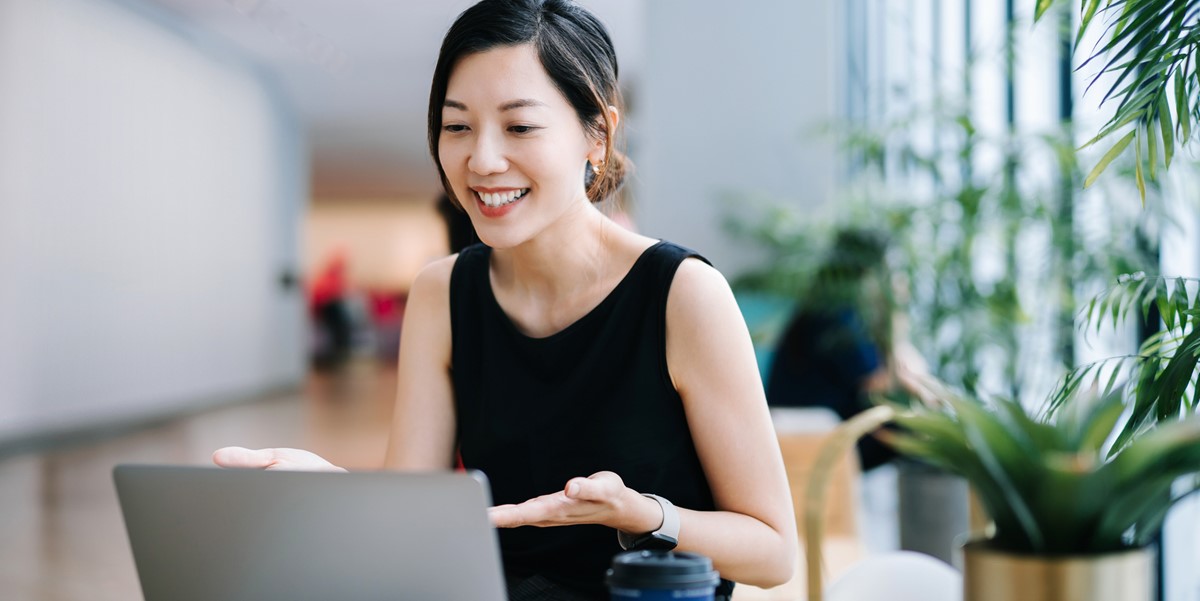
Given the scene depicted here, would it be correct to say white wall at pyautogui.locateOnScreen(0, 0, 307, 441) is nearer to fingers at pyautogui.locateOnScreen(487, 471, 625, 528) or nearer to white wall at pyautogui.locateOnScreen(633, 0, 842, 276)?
white wall at pyautogui.locateOnScreen(633, 0, 842, 276)

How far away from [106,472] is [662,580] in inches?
217

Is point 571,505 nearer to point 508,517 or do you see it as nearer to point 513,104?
point 508,517

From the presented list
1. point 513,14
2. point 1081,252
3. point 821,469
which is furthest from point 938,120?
point 821,469

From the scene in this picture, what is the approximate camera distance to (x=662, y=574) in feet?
2.45

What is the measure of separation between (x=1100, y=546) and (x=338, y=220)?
20361mm

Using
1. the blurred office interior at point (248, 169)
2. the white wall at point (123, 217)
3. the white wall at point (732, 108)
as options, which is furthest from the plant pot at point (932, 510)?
the white wall at point (123, 217)

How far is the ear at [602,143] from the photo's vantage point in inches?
55.4

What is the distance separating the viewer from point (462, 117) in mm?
1262

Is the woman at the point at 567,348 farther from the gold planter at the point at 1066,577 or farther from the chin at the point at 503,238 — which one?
the gold planter at the point at 1066,577

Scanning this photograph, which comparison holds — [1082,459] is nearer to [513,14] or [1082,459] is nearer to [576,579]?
[576,579]

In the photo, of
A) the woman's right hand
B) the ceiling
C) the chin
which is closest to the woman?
the chin

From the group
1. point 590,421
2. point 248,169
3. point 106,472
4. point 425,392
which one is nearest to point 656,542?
point 590,421

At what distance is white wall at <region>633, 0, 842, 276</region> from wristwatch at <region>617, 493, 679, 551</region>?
373cm

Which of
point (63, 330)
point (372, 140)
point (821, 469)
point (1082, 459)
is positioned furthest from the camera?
point (372, 140)
